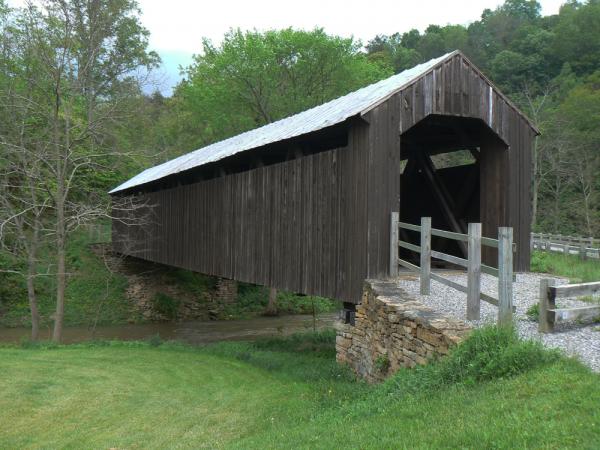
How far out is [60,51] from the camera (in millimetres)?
13727

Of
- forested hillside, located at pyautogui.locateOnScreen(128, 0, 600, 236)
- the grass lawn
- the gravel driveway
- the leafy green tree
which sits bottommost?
the grass lawn

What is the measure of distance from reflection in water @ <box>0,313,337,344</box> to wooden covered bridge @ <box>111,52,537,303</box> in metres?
5.00

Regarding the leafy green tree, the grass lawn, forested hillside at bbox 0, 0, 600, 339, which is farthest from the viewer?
the leafy green tree

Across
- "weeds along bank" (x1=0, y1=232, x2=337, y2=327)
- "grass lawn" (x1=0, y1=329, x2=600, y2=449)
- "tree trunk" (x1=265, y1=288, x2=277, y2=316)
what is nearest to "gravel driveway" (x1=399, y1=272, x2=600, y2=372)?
"grass lawn" (x1=0, y1=329, x2=600, y2=449)

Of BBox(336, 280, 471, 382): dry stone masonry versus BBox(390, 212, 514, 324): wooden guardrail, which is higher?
BBox(390, 212, 514, 324): wooden guardrail

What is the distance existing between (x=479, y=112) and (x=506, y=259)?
4311mm

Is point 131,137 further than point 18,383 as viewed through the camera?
Yes

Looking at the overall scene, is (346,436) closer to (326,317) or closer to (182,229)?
(182,229)

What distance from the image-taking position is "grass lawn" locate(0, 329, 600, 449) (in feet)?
10.6

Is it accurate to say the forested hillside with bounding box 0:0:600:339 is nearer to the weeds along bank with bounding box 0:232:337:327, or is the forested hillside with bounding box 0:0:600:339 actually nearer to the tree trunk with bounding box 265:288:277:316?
the weeds along bank with bounding box 0:232:337:327

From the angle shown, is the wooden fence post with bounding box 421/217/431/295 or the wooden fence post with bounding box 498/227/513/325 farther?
the wooden fence post with bounding box 421/217/431/295

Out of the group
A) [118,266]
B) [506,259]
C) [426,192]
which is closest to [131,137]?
[118,266]

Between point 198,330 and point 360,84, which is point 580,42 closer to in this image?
point 360,84

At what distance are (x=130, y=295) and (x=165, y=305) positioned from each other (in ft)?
4.90
